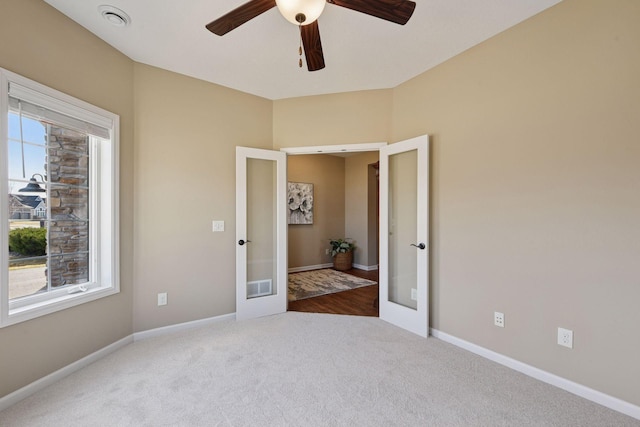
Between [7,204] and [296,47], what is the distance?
2381mm

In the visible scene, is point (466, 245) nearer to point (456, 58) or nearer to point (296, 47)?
point (456, 58)

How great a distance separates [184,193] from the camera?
2932 mm

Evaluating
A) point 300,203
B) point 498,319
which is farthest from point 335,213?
point 498,319

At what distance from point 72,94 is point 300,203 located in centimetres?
408

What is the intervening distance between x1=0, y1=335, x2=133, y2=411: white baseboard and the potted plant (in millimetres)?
4091

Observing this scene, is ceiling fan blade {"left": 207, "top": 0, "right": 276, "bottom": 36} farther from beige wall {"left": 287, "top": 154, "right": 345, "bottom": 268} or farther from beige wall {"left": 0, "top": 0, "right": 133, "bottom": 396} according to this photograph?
beige wall {"left": 287, "top": 154, "right": 345, "bottom": 268}

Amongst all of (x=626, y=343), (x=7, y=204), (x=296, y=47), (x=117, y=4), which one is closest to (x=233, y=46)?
(x=296, y=47)

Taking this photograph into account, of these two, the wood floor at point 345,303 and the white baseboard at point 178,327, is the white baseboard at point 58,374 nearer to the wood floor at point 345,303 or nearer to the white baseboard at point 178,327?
the white baseboard at point 178,327

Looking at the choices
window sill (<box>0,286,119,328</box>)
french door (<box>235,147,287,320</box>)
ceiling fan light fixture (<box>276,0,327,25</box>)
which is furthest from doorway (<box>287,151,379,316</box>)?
ceiling fan light fixture (<box>276,0,327,25</box>)

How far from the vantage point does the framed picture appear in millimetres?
5773

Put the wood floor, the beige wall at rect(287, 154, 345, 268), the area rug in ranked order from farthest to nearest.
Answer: the beige wall at rect(287, 154, 345, 268) → the area rug → the wood floor

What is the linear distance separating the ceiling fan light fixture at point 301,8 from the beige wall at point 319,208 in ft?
14.1

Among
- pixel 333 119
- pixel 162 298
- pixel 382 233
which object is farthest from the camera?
pixel 333 119

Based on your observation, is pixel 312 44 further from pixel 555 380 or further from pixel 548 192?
pixel 555 380
